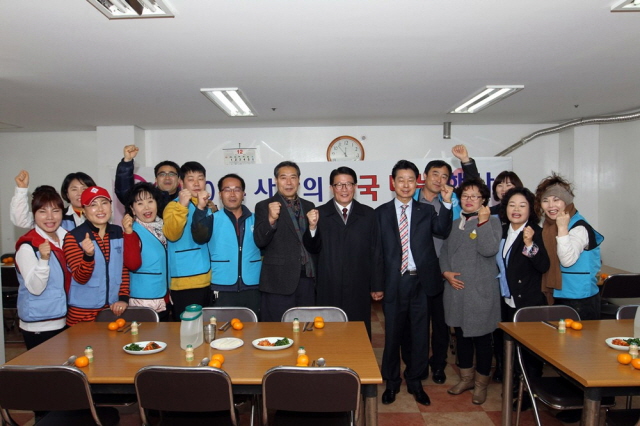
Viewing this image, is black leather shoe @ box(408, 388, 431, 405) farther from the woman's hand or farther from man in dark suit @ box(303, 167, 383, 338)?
the woman's hand

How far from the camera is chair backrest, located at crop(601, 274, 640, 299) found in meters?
3.95

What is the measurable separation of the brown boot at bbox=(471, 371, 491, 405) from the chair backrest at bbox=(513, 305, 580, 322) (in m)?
0.75

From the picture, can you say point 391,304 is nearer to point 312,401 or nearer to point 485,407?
point 485,407

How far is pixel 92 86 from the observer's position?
405cm

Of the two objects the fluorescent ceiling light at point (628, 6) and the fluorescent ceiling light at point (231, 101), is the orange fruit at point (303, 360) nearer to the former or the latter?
the fluorescent ceiling light at point (628, 6)

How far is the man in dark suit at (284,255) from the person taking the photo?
3213 mm

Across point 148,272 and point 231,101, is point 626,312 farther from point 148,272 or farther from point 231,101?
point 231,101

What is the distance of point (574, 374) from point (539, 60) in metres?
2.54

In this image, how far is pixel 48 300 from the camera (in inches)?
108

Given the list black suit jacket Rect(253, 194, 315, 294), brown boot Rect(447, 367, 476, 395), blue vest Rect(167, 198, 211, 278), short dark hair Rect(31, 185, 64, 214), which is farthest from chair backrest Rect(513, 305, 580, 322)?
short dark hair Rect(31, 185, 64, 214)

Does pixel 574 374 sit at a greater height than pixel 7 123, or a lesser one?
lesser

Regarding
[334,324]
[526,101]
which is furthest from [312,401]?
[526,101]

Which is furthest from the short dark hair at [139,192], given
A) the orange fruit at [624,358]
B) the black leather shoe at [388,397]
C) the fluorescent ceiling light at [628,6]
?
the fluorescent ceiling light at [628,6]

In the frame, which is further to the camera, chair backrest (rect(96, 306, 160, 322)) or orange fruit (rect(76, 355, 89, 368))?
chair backrest (rect(96, 306, 160, 322))
